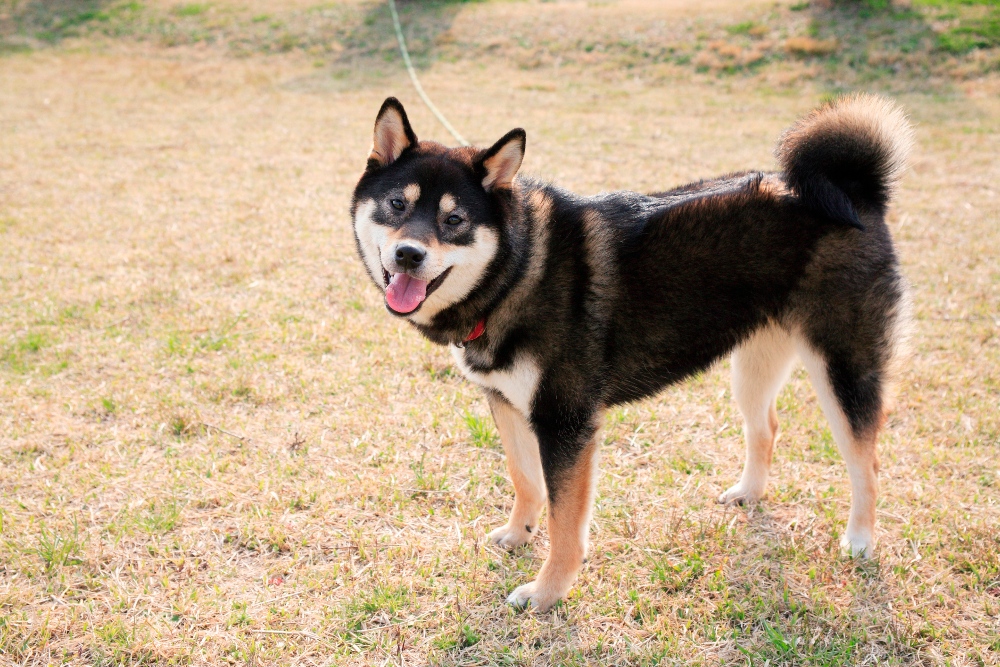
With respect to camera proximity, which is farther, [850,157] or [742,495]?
[742,495]

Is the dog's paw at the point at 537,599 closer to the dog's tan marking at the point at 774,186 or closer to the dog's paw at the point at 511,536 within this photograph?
the dog's paw at the point at 511,536

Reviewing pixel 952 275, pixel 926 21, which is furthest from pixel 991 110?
pixel 952 275

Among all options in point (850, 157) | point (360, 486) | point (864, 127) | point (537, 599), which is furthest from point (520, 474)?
point (864, 127)

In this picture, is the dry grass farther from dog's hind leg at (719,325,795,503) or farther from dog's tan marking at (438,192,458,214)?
dog's tan marking at (438,192,458,214)

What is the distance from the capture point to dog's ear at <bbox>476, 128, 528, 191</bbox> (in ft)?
9.30

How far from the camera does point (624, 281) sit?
292cm

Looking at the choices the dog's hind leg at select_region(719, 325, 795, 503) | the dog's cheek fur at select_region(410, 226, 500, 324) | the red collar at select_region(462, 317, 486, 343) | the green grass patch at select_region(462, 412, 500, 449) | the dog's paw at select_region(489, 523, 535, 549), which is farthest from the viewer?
the green grass patch at select_region(462, 412, 500, 449)

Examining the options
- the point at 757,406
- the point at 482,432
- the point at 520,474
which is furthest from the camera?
the point at 482,432

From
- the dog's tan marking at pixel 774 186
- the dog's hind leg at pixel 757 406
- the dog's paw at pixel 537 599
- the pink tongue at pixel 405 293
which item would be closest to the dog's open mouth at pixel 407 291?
the pink tongue at pixel 405 293

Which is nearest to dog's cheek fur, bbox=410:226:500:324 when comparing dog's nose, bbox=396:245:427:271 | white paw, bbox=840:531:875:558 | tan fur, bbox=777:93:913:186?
dog's nose, bbox=396:245:427:271

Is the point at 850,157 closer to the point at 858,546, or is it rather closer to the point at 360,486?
the point at 858,546

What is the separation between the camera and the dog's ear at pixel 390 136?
2.93 m

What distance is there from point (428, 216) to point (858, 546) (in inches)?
92.5

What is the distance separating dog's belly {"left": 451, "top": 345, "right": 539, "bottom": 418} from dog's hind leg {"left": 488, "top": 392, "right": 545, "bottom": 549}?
0.19 metres
